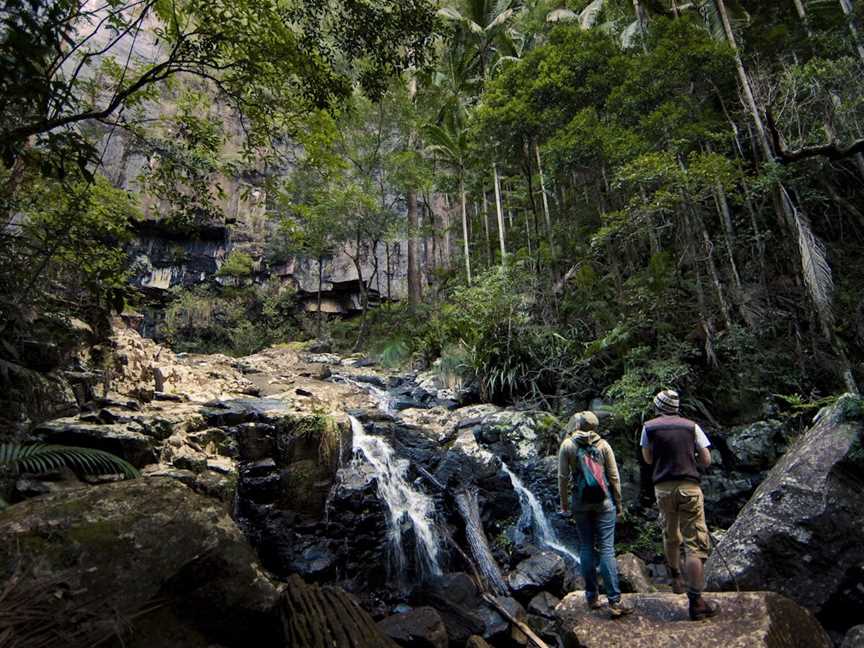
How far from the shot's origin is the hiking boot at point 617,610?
327cm

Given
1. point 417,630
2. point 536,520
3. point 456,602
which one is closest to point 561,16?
point 536,520

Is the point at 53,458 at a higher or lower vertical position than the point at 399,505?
higher

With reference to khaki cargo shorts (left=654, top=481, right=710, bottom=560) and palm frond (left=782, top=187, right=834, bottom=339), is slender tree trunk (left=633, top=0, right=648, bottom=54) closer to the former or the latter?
palm frond (left=782, top=187, right=834, bottom=339)

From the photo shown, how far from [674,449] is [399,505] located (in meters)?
4.79

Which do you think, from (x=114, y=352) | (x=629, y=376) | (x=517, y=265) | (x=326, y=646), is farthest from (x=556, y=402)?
(x=114, y=352)

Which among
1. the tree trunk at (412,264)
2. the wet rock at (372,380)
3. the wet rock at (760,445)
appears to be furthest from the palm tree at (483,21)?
the wet rock at (760,445)

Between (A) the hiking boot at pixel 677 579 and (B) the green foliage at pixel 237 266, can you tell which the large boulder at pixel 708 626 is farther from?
(B) the green foliage at pixel 237 266

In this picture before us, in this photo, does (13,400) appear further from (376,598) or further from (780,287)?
(780,287)

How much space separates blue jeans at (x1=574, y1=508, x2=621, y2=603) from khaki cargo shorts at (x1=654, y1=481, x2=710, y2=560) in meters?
0.49

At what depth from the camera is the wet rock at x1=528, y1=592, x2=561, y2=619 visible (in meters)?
5.23

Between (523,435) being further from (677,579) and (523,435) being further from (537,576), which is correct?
(677,579)

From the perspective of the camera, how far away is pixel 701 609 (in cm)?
307

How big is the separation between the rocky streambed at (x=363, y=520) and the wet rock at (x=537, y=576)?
27 mm

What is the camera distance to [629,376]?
25.6 ft
